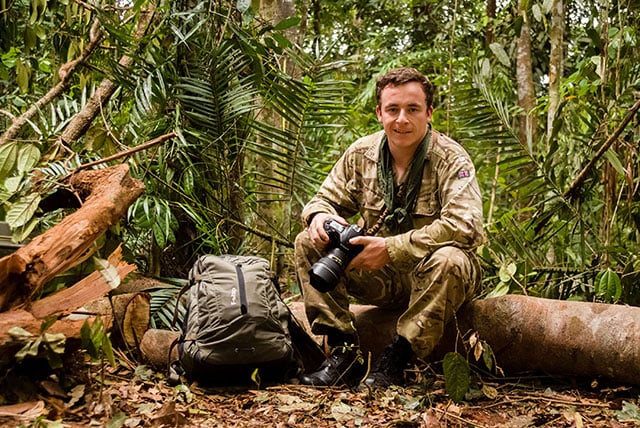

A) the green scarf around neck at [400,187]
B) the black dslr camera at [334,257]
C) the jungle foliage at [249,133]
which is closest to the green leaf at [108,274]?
the black dslr camera at [334,257]

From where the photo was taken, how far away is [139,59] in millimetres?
3939

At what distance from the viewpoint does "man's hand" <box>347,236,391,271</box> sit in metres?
A: 2.86

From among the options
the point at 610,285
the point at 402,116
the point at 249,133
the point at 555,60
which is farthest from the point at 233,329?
the point at 555,60

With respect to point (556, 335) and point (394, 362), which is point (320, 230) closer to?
point (394, 362)

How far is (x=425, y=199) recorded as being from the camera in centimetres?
310

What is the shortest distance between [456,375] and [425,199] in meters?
0.88

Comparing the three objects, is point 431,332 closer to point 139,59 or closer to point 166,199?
point 166,199

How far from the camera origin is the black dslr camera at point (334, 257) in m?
2.79

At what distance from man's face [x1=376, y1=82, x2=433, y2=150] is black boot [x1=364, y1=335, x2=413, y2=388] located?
0.92 metres

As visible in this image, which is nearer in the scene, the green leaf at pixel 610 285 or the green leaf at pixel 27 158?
the green leaf at pixel 27 158

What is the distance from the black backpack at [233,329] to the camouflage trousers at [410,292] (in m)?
0.19

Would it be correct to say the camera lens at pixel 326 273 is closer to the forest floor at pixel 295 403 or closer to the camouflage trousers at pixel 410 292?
the camouflage trousers at pixel 410 292

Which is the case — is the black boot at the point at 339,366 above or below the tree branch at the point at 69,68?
below

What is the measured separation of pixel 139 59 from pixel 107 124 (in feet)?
1.42
